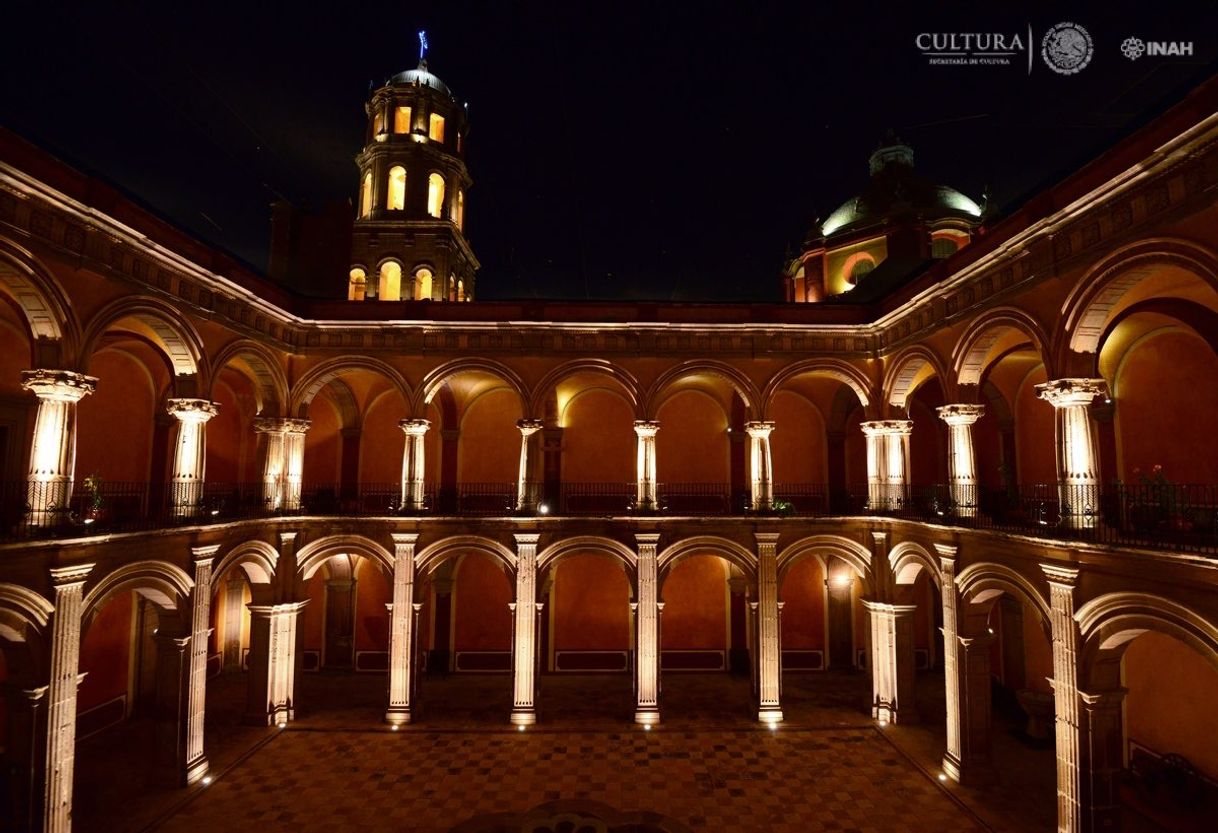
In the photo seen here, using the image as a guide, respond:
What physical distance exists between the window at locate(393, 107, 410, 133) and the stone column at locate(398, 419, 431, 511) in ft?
40.8

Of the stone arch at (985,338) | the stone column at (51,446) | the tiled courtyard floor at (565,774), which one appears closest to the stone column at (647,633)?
the tiled courtyard floor at (565,774)

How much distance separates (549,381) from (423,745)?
355 inches

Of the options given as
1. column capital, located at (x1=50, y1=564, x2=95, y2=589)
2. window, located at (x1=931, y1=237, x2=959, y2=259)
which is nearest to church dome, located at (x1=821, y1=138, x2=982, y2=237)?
window, located at (x1=931, y1=237, x2=959, y2=259)

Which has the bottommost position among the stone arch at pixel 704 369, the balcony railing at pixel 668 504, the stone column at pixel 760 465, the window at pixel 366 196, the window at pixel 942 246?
the balcony railing at pixel 668 504

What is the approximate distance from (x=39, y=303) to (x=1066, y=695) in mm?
17171

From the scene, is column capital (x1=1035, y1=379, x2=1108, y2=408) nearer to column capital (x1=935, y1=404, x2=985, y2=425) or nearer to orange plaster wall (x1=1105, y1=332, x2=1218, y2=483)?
column capital (x1=935, y1=404, x2=985, y2=425)

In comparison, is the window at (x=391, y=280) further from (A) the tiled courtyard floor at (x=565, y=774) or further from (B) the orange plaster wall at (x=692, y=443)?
(A) the tiled courtyard floor at (x=565, y=774)

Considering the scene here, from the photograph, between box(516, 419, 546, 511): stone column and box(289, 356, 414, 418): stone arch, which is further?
box(289, 356, 414, 418): stone arch

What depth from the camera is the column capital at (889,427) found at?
15922mm

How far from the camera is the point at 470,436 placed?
785 inches

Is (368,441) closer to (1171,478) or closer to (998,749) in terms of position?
(998,749)

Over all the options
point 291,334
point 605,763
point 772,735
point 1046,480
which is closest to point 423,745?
point 605,763

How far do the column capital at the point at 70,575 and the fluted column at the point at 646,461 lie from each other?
429 inches

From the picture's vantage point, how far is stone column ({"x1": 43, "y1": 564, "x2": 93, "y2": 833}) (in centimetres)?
975
